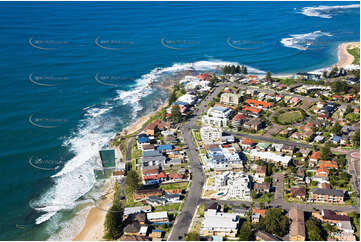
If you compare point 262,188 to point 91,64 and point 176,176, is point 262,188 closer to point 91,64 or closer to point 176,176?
point 176,176

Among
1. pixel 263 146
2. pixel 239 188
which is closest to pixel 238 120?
pixel 263 146

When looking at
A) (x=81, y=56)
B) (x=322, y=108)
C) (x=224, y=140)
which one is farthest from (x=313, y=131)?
(x=81, y=56)

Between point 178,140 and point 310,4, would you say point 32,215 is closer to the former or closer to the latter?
point 178,140

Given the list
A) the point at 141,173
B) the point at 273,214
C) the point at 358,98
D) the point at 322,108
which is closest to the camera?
the point at 273,214
